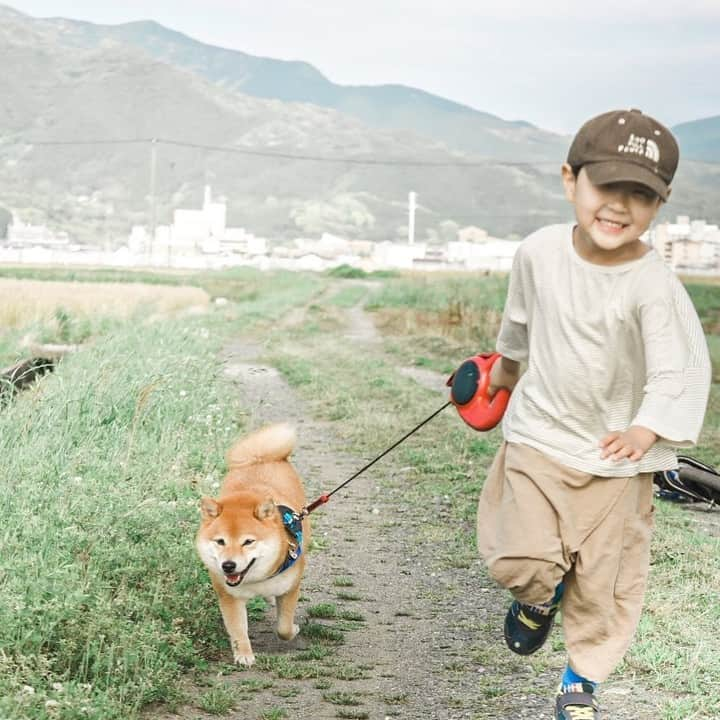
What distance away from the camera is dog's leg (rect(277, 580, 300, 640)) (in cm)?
549

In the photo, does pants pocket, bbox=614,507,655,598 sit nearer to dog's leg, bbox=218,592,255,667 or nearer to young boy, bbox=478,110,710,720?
young boy, bbox=478,110,710,720

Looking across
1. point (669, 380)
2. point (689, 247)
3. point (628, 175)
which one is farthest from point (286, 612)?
point (689, 247)

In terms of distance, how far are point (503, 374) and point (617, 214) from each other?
2.76ft

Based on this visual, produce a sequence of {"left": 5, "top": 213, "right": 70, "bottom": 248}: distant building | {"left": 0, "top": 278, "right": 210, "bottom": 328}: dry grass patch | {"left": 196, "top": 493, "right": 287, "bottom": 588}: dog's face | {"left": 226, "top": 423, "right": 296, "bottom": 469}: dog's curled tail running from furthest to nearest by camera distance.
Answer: {"left": 5, "top": 213, "right": 70, "bottom": 248}: distant building < {"left": 0, "top": 278, "right": 210, "bottom": 328}: dry grass patch < {"left": 226, "top": 423, "right": 296, "bottom": 469}: dog's curled tail < {"left": 196, "top": 493, "right": 287, "bottom": 588}: dog's face

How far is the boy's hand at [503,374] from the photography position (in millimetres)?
4422

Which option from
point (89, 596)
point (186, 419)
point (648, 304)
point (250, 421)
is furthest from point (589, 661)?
point (250, 421)

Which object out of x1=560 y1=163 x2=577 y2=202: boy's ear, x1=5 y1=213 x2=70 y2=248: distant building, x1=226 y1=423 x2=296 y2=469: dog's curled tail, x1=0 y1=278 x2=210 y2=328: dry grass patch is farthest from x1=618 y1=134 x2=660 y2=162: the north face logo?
x1=5 y1=213 x2=70 y2=248: distant building

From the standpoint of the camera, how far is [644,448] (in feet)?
12.1

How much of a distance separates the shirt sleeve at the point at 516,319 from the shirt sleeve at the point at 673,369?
50 cm

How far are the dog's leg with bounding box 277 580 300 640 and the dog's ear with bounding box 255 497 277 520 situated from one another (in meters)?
0.48

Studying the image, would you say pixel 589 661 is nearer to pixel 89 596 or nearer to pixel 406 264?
pixel 89 596

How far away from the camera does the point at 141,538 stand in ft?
18.7

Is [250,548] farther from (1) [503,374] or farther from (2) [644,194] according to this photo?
(2) [644,194]

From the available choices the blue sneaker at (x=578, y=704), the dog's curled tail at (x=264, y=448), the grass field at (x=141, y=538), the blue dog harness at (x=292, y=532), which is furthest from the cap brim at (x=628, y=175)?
the dog's curled tail at (x=264, y=448)
